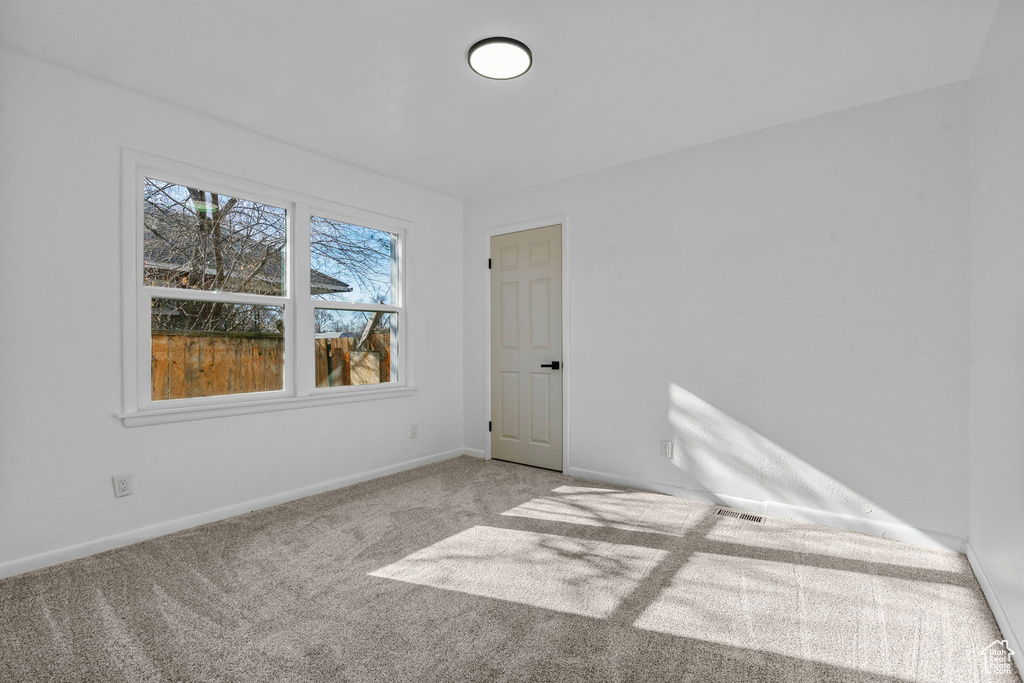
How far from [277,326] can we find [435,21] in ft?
7.40

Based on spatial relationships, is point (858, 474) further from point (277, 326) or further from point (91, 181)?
point (91, 181)

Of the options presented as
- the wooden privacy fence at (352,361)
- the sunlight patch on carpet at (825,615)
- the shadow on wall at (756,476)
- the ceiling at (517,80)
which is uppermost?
the ceiling at (517,80)

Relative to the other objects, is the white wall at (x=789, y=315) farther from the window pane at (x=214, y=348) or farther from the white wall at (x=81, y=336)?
the white wall at (x=81, y=336)

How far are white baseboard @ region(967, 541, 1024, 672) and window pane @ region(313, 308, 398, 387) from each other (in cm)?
384

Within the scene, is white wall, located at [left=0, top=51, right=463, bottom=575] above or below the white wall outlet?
above

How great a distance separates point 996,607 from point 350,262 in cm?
417

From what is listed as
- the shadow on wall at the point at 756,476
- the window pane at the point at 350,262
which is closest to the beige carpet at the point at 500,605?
the shadow on wall at the point at 756,476

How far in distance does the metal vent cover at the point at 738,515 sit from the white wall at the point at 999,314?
99cm

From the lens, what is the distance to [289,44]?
228 cm

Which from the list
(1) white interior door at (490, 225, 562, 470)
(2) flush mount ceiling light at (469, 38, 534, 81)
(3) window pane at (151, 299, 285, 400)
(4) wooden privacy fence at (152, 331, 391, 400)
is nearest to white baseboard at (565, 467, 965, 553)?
(1) white interior door at (490, 225, 562, 470)

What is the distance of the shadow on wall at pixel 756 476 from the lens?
282cm

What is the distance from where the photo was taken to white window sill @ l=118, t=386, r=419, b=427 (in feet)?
8.96

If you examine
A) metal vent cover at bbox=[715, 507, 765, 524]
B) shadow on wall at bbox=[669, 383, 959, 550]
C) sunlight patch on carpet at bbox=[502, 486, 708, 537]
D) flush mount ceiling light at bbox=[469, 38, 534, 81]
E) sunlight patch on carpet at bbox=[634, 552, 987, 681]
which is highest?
flush mount ceiling light at bbox=[469, 38, 534, 81]

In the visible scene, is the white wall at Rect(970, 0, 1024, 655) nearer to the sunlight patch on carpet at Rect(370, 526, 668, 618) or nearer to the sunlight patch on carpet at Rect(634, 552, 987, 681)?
the sunlight patch on carpet at Rect(634, 552, 987, 681)
